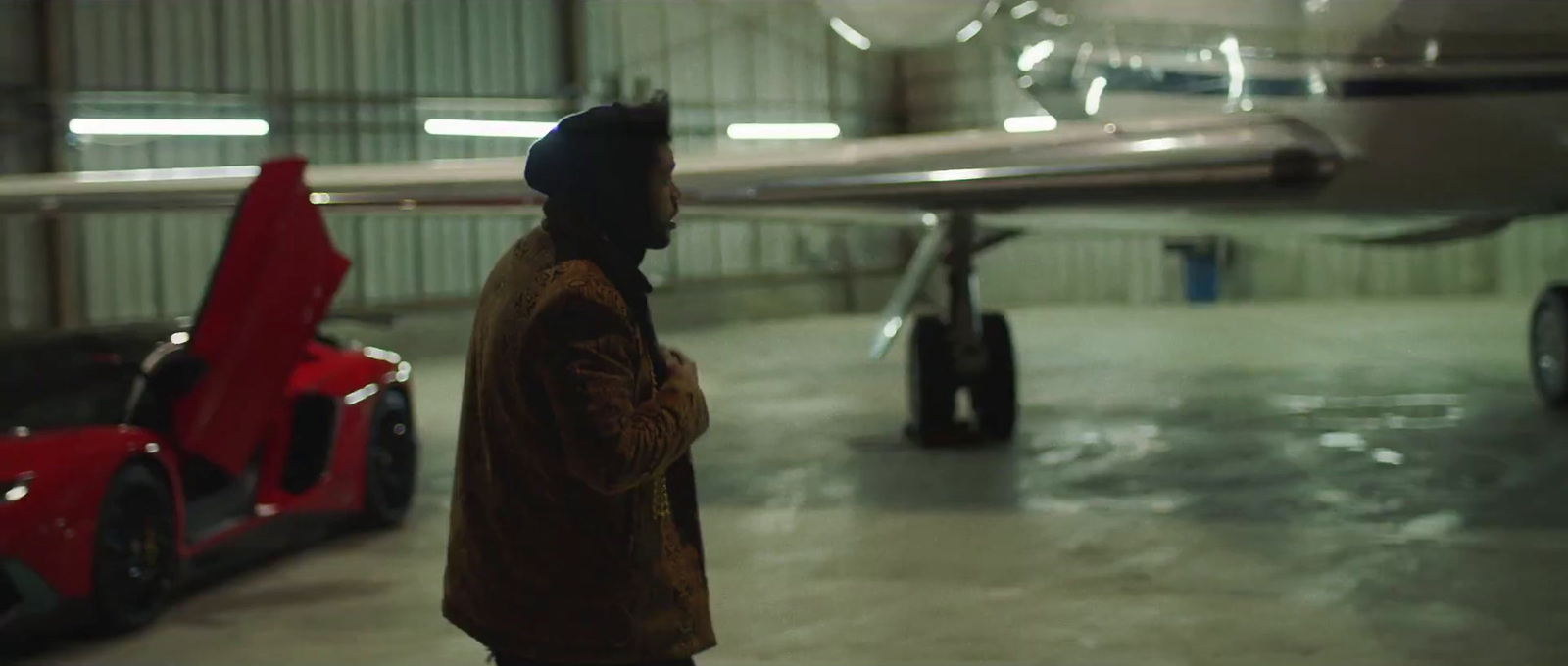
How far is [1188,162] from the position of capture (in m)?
7.49

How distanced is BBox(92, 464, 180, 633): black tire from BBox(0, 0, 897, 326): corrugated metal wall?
5.37 m

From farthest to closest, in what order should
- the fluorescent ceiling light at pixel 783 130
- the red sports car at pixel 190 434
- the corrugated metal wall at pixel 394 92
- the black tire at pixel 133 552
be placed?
the fluorescent ceiling light at pixel 783 130
the corrugated metal wall at pixel 394 92
the black tire at pixel 133 552
the red sports car at pixel 190 434

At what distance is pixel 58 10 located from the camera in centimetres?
1360

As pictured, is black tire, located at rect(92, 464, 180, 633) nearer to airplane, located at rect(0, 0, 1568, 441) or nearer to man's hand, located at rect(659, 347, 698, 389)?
man's hand, located at rect(659, 347, 698, 389)

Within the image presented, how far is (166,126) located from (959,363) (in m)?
8.88

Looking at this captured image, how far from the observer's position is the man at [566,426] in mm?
2512

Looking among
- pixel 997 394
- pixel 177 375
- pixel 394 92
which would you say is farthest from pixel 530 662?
pixel 394 92

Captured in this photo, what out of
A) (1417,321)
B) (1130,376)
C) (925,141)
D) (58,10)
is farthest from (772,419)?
(1417,321)

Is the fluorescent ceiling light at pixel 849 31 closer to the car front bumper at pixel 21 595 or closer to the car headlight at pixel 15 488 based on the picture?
the car headlight at pixel 15 488

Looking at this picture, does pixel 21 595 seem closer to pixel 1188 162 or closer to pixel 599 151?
pixel 599 151

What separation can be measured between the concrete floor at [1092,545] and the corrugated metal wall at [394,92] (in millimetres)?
3814

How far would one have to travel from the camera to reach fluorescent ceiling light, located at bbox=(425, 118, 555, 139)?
17875 millimetres

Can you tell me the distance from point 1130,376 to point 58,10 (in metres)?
9.16

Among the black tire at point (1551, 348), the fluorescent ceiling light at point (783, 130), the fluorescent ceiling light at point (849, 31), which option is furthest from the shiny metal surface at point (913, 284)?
the fluorescent ceiling light at point (783, 130)
